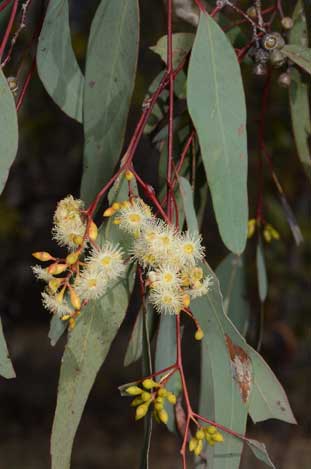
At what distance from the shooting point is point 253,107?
3311 millimetres

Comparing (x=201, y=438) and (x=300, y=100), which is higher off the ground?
(x=300, y=100)

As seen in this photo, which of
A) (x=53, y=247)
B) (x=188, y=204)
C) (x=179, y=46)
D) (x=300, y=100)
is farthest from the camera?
(x=53, y=247)

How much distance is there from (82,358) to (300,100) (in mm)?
689

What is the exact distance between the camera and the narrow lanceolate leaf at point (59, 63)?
4.21 ft

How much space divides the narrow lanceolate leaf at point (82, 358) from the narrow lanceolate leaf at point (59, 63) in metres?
0.33

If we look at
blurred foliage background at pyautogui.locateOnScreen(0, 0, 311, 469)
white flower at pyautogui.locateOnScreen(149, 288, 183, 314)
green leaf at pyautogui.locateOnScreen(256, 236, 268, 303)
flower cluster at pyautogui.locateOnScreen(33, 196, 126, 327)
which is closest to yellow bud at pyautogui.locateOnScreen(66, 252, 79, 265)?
flower cluster at pyautogui.locateOnScreen(33, 196, 126, 327)

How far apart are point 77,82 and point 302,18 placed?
0.47 meters

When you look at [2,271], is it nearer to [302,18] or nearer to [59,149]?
[59,149]

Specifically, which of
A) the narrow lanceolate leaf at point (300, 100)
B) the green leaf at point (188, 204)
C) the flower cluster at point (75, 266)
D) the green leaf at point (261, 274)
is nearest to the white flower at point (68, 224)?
the flower cluster at point (75, 266)

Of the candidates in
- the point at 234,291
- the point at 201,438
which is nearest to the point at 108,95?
the point at 201,438

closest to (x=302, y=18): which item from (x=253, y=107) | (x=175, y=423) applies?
(x=175, y=423)

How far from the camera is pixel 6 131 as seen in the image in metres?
1.12

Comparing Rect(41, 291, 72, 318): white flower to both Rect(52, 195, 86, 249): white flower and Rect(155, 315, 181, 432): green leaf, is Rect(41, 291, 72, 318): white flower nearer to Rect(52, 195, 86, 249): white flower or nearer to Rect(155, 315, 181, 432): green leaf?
Rect(52, 195, 86, 249): white flower

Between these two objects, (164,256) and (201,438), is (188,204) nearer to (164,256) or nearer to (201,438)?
(164,256)
